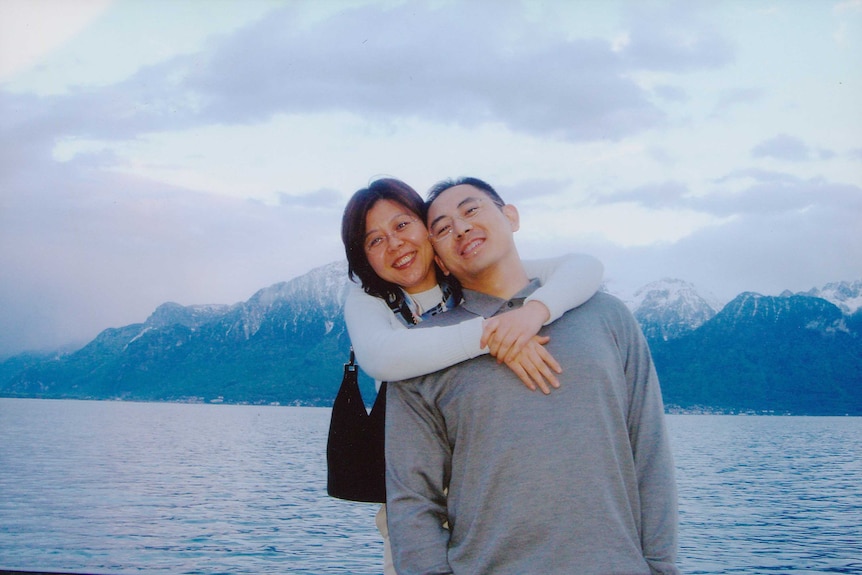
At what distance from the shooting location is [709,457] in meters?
68.8

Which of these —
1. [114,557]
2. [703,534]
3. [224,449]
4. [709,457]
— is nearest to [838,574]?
[703,534]

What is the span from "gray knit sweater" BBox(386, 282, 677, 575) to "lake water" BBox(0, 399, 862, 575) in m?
12.1

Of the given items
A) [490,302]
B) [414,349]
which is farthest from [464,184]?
[414,349]

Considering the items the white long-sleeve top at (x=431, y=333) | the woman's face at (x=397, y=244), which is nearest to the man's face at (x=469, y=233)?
the woman's face at (x=397, y=244)

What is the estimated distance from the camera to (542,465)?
7.42ft

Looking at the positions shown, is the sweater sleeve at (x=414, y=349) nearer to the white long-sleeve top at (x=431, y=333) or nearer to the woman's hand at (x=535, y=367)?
the white long-sleeve top at (x=431, y=333)

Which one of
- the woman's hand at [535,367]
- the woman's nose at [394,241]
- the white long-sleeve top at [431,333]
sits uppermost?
the woman's nose at [394,241]

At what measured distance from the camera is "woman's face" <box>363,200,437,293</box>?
120 inches

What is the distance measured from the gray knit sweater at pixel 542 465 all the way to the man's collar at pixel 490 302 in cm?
25

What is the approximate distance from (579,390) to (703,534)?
28.3 m

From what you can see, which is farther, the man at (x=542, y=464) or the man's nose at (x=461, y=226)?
the man's nose at (x=461, y=226)

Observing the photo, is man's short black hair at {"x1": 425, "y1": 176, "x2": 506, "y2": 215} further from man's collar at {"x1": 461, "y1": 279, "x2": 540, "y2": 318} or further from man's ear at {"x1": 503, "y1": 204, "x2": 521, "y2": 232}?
man's collar at {"x1": 461, "y1": 279, "x2": 540, "y2": 318}

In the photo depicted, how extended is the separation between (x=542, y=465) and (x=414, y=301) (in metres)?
1.12

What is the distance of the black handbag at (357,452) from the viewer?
287 centimetres
